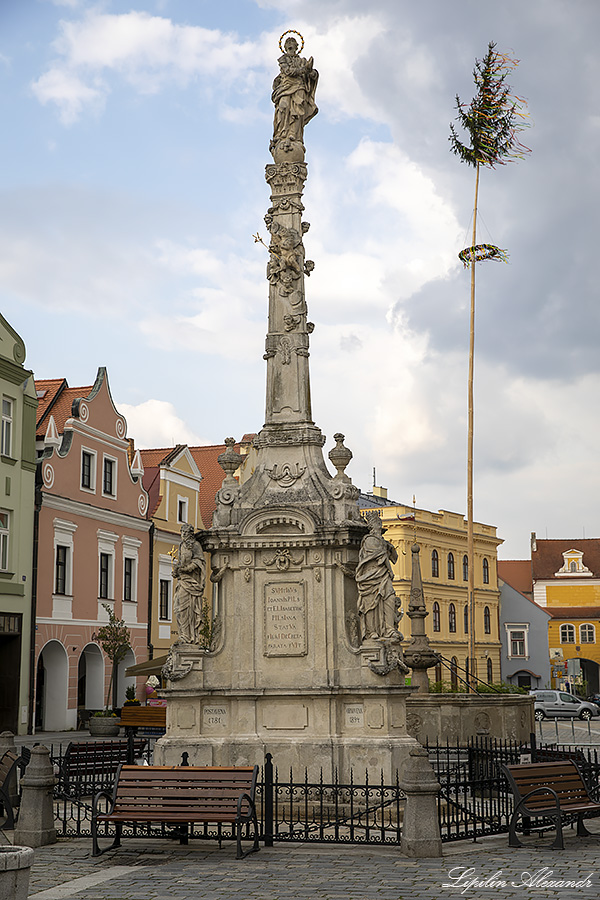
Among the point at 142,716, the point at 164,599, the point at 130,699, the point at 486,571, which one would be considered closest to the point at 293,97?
the point at 142,716

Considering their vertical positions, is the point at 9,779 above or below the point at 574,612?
below

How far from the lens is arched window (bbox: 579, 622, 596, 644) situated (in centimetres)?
7225

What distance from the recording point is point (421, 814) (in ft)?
35.1

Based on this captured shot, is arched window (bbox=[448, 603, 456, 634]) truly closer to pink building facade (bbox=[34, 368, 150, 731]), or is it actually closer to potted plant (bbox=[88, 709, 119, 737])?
pink building facade (bbox=[34, 368, 150, 731])

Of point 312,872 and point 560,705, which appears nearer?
point 312,872

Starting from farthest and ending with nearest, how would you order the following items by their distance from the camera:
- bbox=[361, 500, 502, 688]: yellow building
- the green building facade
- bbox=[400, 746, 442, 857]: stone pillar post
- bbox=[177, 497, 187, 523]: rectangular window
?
1. bbox=[361, 500, 502, 688]: yellow building
2. bbox=[177, 497, 187, 523]: rectangular window
3. the green building facade
4. bbox=[400, 746, 442, 857]: stone pillar post

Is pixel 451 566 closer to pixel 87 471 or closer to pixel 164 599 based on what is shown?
pixel 164 599

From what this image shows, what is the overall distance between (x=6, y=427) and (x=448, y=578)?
3498 cm

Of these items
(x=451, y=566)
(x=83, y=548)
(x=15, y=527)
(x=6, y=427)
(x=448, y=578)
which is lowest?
(x=83, y=548)

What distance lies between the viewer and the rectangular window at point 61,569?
32719mm

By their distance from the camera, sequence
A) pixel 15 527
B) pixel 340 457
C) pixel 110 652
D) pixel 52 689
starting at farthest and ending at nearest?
pixel 110 652
pixel 52 689
pixel 15 527
pixel 340 457

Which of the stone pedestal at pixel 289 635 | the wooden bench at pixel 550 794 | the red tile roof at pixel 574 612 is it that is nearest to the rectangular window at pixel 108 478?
the stone pedestal at pixel 289 635

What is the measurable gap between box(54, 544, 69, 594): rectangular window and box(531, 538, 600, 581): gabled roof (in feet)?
162

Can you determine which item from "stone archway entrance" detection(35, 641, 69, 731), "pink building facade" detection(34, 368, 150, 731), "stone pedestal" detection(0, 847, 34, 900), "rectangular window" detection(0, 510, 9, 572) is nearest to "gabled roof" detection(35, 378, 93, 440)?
"pink building facade" detection(34, 368, 150, 731)
